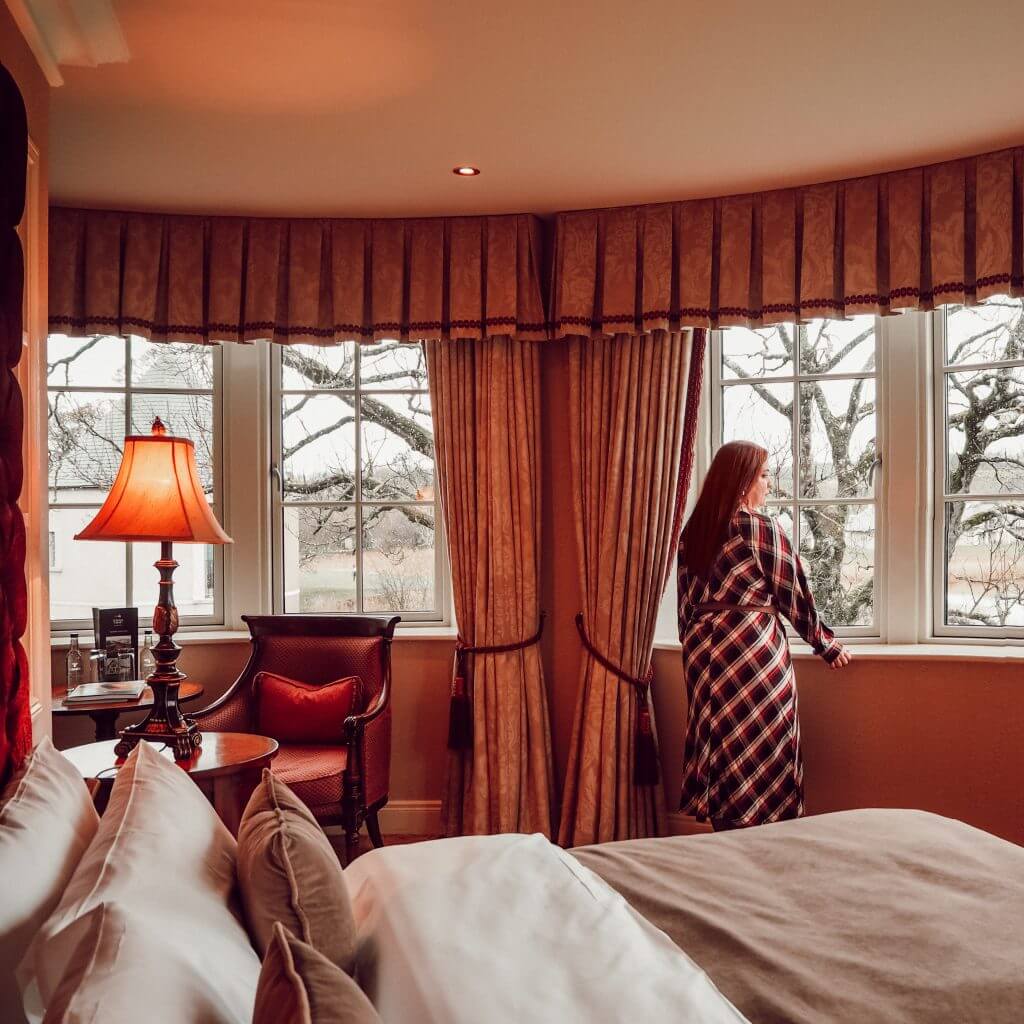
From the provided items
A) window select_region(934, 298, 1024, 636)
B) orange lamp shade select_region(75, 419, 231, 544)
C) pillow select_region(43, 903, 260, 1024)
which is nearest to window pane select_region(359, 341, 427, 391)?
orange lamp shade select_region(75, 419, 231, 544)

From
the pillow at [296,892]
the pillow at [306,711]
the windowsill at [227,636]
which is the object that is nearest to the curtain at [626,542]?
the windowsill at [227,636]

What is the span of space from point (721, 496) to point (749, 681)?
624 millimetres

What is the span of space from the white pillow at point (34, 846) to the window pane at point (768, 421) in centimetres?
295

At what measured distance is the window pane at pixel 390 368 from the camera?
424cm

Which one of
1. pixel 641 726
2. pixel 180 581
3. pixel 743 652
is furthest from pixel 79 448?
pixel 743 652

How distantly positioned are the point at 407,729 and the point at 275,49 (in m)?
2.64

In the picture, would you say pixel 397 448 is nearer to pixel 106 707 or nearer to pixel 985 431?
pixel 106 707

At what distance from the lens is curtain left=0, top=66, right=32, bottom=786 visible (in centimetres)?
180

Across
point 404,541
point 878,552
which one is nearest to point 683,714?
point 878,552

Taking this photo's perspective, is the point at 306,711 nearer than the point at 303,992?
No

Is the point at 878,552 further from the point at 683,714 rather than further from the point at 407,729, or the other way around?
the point at 407,729

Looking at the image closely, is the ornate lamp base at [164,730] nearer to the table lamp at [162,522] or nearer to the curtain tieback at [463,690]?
the table lamp at [162,522]

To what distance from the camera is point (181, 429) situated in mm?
4172

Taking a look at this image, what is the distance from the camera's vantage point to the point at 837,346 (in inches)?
152
